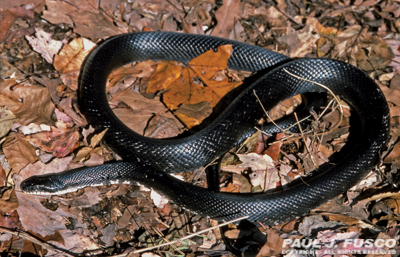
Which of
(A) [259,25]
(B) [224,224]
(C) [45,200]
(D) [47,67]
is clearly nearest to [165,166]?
(B) [224,224]

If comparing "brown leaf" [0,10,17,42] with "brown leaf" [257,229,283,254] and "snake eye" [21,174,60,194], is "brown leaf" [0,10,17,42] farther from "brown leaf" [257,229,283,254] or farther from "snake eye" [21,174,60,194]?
"brown leaf" [257,229,283,254]

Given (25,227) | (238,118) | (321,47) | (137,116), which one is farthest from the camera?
(321,47)

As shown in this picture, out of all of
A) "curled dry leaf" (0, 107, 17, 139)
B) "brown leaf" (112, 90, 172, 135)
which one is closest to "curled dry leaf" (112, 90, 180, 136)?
"brown leaf" (112, 90, 172, 135)

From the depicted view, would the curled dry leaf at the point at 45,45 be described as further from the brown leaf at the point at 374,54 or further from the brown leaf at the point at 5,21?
the brown leaf at the point at 374,54

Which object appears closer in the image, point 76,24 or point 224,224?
point 224,224

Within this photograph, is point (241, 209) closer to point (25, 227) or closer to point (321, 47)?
point (25, 227)

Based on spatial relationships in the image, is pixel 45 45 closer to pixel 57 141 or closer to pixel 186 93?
pixel 57 141
